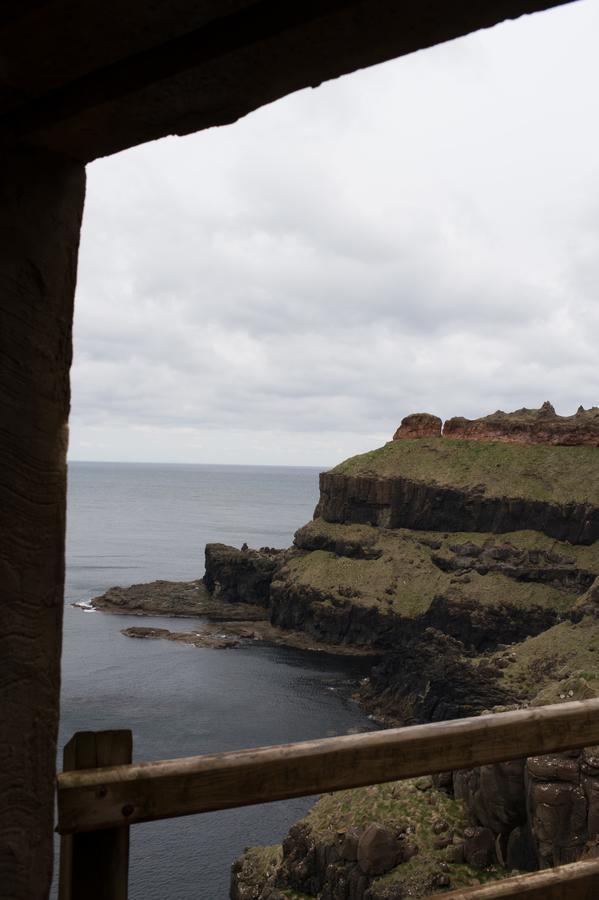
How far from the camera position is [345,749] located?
3496 millimetres

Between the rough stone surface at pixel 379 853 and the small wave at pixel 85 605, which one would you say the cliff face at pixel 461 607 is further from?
the small wave at pixel 85 605

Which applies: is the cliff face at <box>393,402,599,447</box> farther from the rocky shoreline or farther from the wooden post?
the wooden post

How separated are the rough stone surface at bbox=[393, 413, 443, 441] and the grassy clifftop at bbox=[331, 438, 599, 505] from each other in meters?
1.99

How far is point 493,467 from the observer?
272 feet

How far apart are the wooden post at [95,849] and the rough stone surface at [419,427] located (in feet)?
296

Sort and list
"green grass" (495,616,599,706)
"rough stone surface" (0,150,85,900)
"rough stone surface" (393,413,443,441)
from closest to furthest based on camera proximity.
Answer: "rough stone surface" (0,150,85,900) → "green grass" (495,616,599,706) → "rough stone surface" (393,413,443,441)

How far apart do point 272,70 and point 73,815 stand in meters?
2.69

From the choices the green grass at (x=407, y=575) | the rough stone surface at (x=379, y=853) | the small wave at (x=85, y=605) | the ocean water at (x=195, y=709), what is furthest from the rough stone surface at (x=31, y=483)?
the small wave at (x=85, y=605)

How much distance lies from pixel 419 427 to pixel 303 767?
91382 millimetres

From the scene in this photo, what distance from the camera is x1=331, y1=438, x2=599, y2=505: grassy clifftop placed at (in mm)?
76875

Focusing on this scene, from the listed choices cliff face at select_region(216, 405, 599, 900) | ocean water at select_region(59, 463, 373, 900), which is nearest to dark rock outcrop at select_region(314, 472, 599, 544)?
cliff face at select_region(216, 405, 599, 900)

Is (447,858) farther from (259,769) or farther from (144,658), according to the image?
(144,658)

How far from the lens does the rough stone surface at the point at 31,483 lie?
2959 millimetres

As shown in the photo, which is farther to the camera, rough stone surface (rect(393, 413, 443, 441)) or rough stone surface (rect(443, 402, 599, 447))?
rough stone surface (rect(393, 413, 443, 441))
